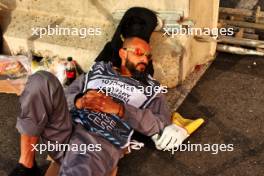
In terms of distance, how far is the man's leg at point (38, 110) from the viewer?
359 centimetres

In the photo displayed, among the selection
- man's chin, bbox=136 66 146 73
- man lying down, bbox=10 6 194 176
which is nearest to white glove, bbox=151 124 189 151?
man lying down, bbox=10 6 194 176

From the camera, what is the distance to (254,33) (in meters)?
6.06

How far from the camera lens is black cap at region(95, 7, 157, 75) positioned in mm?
4699

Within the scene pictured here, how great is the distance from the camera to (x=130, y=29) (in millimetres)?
4766

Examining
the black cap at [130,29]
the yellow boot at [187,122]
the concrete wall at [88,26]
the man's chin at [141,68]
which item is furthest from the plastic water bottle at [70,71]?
the yellow boot at [187,122]

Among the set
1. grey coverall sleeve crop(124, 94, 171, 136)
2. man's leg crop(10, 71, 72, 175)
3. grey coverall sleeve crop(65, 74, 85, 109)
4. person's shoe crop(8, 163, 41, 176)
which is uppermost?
man's leg crop(10, 71, 72, 175)

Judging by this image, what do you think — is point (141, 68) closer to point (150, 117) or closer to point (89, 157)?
point (150, 117)

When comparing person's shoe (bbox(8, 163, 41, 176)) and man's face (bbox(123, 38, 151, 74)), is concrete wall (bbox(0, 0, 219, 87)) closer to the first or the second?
man's face (bbox(123, 38, 151, 74))

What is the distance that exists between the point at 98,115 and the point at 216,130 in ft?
4.07

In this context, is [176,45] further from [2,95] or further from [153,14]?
[2,95]

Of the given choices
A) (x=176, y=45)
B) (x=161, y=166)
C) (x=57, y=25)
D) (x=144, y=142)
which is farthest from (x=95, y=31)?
(x=161, y=166)

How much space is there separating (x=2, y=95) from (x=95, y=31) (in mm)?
1227

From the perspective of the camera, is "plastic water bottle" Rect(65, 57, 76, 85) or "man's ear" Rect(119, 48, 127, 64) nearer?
"man's ear" Rect(119, 48, 127, 64)

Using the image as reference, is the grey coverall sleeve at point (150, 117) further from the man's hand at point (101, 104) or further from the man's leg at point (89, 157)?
the man's leg at point (89, 157)
